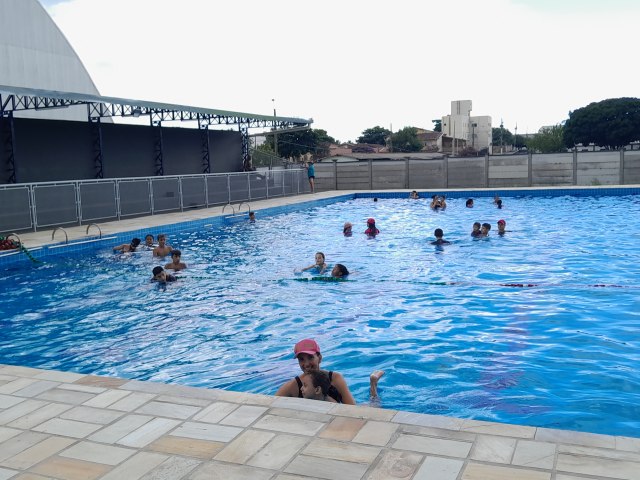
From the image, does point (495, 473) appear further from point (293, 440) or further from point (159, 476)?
point (159, 476)

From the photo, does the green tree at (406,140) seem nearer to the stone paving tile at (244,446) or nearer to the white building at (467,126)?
the white building at (467,126)

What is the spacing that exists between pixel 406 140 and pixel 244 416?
310 ft

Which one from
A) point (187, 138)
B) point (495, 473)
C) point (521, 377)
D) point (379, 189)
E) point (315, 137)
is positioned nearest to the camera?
point (495, 473)

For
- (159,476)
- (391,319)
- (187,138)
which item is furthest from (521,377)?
(187,138)

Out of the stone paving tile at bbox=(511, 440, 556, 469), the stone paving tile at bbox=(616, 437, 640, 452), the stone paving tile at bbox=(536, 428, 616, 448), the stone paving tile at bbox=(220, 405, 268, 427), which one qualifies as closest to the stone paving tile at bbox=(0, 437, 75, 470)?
the stone paving tile at bbox=(220, 405, 268, 427)

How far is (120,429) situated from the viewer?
167 inches

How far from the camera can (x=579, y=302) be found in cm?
938

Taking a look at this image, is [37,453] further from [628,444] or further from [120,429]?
[628,444]

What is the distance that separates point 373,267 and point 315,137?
213 ft

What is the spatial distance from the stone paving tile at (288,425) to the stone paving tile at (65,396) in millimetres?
1554

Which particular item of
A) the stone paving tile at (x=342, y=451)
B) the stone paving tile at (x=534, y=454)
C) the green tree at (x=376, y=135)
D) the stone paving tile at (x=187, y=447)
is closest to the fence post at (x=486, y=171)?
the stone paving tile at (x=534, y=454)

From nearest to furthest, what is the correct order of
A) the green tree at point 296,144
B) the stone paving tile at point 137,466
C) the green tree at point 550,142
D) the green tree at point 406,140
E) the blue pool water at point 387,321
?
1. the stone paving tile at point 137,466
2. the blue pool water at point 387,321
3. the green tree at point 296,144
4. the green tree at point 550,142
5. the green tree at point 406,140

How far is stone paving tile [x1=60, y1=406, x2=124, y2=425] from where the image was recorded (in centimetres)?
444

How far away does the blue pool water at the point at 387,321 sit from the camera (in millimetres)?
6266
